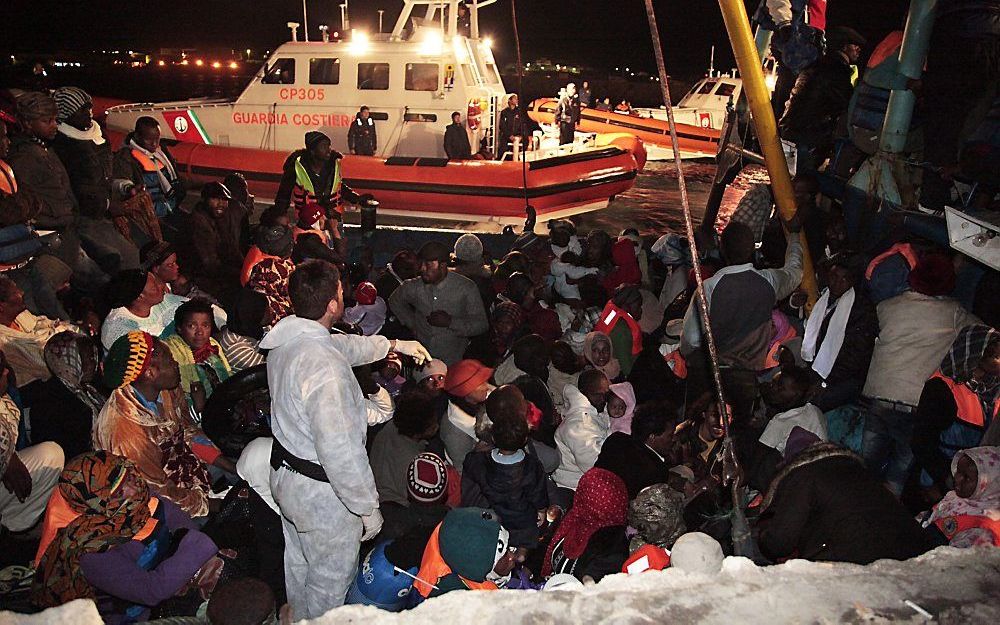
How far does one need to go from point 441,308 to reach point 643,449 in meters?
1.88

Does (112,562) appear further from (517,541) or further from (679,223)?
(679,223)

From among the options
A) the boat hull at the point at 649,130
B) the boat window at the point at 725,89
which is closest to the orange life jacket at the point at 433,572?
the boat hull at the point at 649,130

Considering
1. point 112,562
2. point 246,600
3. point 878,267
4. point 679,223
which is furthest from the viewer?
point 679,223

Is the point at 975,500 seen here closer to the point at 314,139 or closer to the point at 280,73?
the point at 314,139

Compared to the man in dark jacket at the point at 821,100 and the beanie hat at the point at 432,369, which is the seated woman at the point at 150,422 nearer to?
the beanie hat at the point at 432,369

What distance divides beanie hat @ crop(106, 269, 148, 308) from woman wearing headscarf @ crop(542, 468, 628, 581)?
2.84m

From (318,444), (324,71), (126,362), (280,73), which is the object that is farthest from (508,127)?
(318,444)

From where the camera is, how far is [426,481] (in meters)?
3.14

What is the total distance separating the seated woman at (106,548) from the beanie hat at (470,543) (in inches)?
42.0

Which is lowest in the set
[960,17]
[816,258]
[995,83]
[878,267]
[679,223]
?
[679,223]

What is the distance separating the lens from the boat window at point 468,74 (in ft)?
35.8

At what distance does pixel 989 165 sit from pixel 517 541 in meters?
3.89

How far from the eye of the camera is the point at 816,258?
6.13 metres

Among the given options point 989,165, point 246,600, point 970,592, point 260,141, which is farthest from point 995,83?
point 260,141
